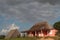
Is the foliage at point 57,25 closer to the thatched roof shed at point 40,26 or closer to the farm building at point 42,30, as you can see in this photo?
the farm building at point 42,30

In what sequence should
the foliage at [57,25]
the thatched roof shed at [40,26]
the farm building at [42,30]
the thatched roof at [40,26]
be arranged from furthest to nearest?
the foliage at [57,25] < the thatched roof at [40,26] < the thatched roof shed at [40,26] < the farm building at [42,30]

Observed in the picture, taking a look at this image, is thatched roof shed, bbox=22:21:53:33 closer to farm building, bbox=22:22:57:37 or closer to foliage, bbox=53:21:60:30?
farm building, bbox=22:22:57:37

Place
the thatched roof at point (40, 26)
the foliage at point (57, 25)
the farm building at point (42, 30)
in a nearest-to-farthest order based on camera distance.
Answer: the farm building at point (42, 30) < the thatched roof at point (40, 26) < the foliage at point (57, 25)

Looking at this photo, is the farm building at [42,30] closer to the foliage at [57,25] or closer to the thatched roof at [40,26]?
the thatched roof at [40,26]

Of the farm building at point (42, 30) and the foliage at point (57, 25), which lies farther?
the foliage at point (57, 25)

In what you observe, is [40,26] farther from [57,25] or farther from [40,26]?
[57,25]

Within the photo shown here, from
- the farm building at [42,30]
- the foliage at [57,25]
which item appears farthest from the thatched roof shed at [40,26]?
the foliage at [57,25]

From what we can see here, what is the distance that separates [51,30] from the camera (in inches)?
3071

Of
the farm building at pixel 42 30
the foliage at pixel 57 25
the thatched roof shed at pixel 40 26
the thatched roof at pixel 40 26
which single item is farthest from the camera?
the foliage at pixel 57 25

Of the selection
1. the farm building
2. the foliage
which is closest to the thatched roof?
the farm building

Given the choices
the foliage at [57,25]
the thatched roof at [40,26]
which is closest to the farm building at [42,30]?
the thatched roof at [40,26]

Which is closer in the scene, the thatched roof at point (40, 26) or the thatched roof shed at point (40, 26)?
the thatched roof shed at point (40, 26)

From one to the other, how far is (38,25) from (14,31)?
10.4 metres

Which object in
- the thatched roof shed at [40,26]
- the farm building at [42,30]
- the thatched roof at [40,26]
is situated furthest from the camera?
the thatched roof at [40,26]
